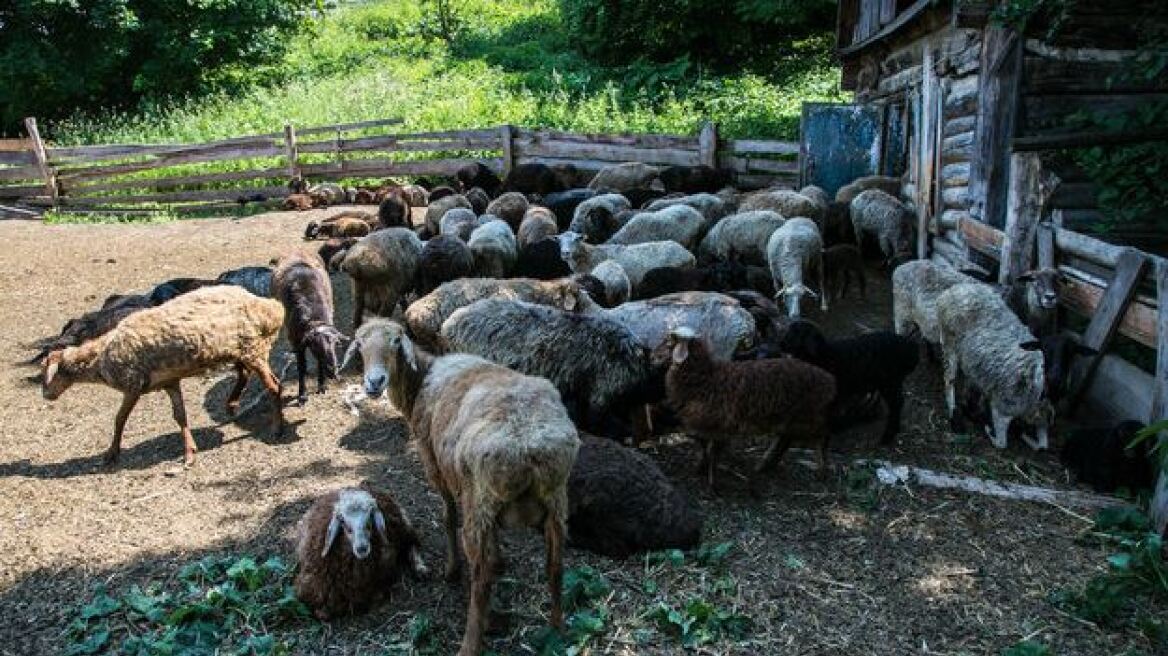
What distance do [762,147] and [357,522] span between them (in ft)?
42.9

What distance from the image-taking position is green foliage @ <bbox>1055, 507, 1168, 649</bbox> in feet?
13.2

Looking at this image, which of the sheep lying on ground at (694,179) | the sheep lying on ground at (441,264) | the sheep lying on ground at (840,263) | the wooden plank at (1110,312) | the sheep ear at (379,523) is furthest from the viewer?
the sheep lying on ground at (694,179)

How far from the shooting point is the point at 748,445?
629 cm

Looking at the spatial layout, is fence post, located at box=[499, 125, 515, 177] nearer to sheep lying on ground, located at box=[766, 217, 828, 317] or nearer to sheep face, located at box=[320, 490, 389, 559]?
sheep lying on ground, located at box=[766, 217, 828, 317]

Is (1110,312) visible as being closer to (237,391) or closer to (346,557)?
(346,557)

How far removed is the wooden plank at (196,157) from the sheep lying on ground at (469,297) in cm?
1391

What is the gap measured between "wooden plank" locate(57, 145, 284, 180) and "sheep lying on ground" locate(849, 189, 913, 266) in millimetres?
13999

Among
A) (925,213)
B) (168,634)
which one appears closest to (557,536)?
(168,634)

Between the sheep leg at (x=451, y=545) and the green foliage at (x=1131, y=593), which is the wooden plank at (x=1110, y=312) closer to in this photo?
the green foliage at (x=1131, y=593)

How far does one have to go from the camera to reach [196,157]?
63.5ft

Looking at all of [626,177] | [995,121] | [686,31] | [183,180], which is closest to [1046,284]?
[995,121]

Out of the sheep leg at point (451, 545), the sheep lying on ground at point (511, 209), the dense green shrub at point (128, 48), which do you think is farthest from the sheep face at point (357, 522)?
the dense green shrub at point (128, 48)

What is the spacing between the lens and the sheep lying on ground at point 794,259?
29.0 ft

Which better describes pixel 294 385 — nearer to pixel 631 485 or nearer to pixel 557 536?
pixel 631 485
